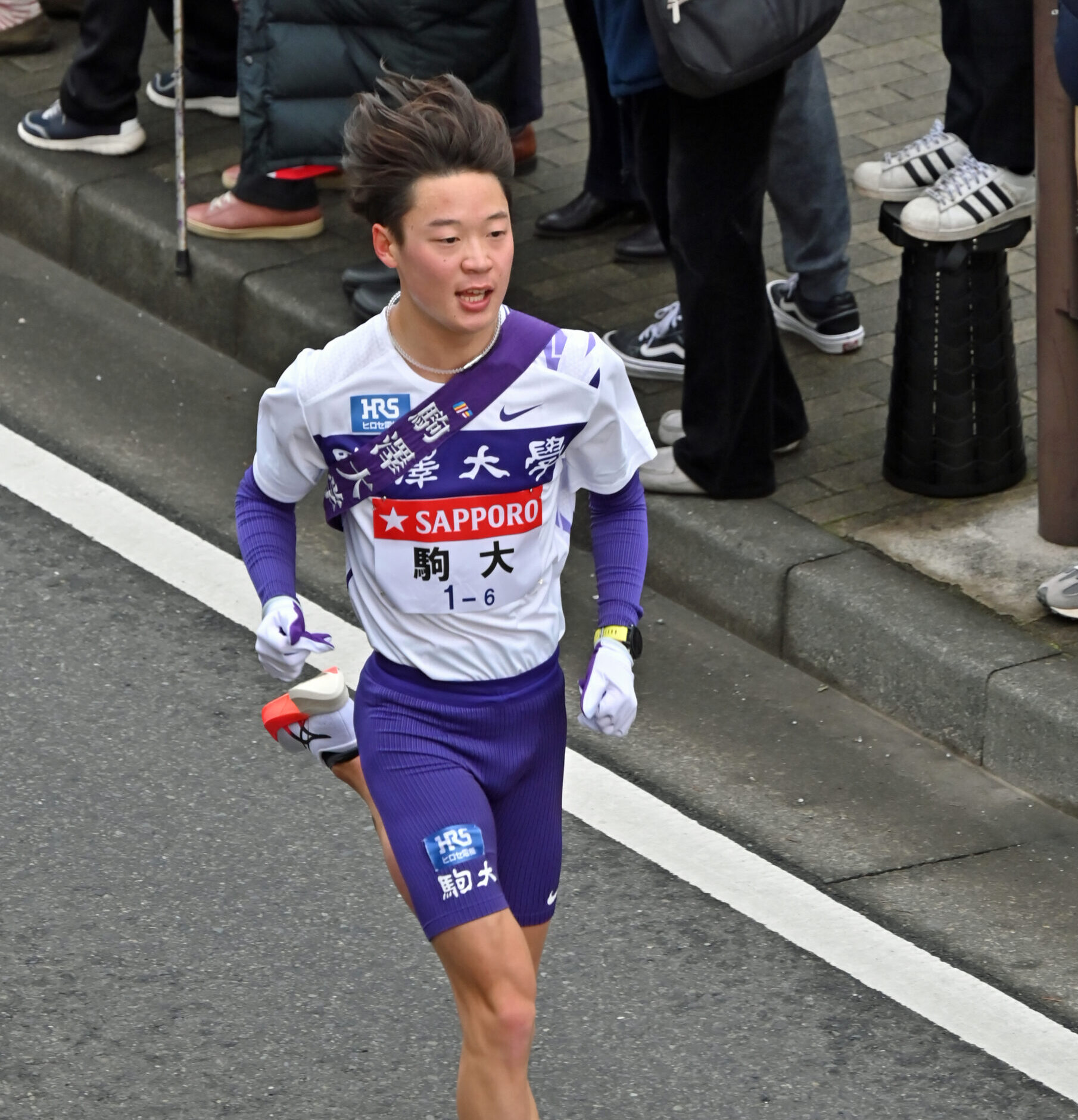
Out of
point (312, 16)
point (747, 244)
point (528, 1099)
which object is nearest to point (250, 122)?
point (312, 16)

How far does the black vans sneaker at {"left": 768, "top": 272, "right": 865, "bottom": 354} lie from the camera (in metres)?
6.70

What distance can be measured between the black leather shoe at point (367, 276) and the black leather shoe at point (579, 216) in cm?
69

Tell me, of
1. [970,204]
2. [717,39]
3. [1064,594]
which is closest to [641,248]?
[970,204]

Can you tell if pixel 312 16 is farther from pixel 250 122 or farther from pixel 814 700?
pixel 814 700

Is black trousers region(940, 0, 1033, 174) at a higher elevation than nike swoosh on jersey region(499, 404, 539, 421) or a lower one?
lower

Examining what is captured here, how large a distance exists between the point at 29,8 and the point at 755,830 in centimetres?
507

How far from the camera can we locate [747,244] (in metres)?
5.76

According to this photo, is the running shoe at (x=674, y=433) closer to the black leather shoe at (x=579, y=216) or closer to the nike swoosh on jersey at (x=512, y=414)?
the black leather shoe at (x=579, y=216)

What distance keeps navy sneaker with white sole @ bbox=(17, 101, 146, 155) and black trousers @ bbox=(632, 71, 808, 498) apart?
268 centimetres

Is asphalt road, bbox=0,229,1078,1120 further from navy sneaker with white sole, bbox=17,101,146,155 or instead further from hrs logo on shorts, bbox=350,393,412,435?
navy sneaker with white sole, bbox=17,101,146,155

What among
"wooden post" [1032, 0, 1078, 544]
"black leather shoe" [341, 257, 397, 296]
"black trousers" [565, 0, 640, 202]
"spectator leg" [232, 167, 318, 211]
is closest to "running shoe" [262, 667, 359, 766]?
"wooden post" [1032, 0, 1078, 544]

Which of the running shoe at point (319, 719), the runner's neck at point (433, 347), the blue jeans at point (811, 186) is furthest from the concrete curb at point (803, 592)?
the runner's neck at point (433, 347)

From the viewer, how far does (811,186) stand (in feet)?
21.7

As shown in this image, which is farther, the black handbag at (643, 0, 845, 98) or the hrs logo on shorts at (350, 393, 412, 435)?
the black handbag at (643, 0, 845, 98)
